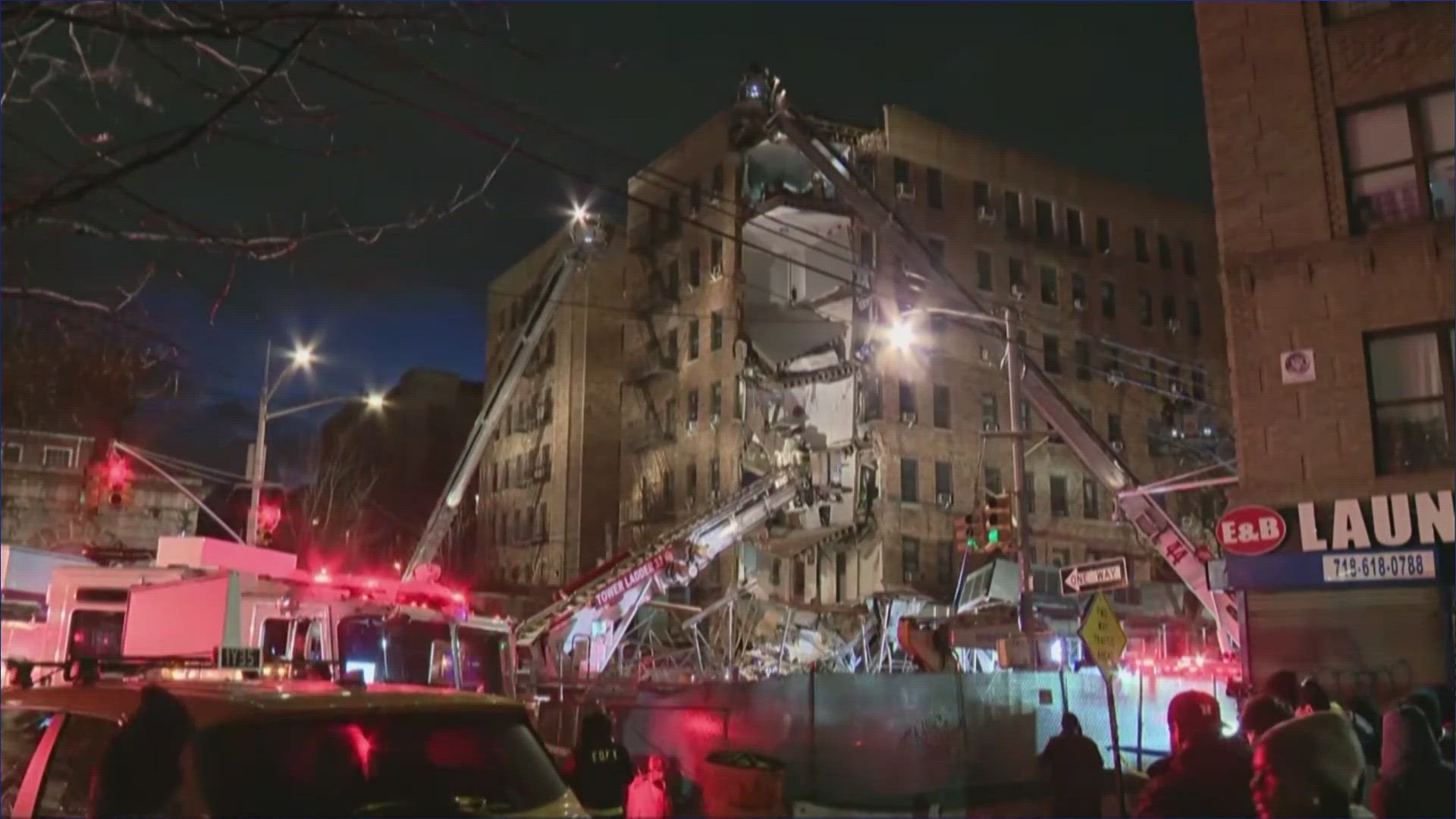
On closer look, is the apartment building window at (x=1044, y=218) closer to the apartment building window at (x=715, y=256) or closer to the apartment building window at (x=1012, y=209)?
the apartment building window at (x=1012, y=209)

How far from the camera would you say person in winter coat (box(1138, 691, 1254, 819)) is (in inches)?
205

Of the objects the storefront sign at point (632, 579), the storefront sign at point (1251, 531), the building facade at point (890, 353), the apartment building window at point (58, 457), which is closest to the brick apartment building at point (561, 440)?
the building facade at point (890, 353)

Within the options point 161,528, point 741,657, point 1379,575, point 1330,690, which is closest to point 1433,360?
point 1379,575

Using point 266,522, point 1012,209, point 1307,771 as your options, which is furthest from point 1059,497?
point 1307,771

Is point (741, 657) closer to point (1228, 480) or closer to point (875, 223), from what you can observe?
point (875, 223)

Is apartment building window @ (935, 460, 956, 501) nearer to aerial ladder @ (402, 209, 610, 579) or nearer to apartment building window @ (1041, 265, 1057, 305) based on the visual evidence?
apartment building window @ (1041, 265, 1057, 305)

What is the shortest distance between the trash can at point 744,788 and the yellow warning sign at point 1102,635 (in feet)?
12.6

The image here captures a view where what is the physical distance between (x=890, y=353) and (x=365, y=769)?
36.6 metres

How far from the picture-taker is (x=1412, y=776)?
6.02 metres

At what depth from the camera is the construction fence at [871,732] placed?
1483cm

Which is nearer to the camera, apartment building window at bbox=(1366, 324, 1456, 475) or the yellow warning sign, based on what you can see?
the yellow warning sign

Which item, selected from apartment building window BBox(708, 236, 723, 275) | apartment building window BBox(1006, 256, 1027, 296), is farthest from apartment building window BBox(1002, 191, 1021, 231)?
apartment building window BBox(708, 236, 723, 275)

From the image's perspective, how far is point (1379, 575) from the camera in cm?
1398

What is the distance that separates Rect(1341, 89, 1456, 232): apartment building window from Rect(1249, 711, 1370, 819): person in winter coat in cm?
1197
